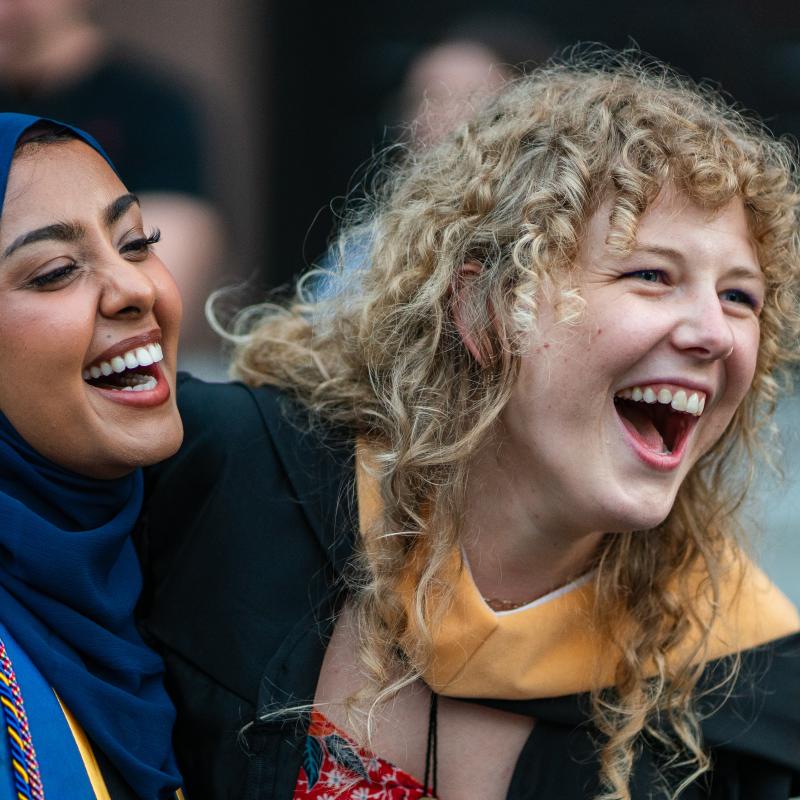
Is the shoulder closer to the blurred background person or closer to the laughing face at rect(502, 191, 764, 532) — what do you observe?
the laughing face at rect(502, 191, 764, 532)

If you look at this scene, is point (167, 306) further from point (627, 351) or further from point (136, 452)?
point (627, 351)

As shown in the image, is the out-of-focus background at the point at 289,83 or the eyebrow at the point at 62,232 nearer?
the eyebrow at the point at 62,232

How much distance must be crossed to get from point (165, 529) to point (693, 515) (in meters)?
1.06

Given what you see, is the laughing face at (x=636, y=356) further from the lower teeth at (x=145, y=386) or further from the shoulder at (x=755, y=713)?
the lower teeth at (x=145, y=386)

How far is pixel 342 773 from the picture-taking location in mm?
2205

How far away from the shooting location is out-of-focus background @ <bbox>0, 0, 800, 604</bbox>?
15.0 ft

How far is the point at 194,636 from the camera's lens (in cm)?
227

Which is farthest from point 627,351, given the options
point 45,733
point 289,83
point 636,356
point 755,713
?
point 289,83

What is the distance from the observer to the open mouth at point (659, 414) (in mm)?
2152

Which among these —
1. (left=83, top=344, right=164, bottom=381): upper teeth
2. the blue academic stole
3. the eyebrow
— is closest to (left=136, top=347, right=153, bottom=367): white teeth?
(left=83, top=344, right=164, bottom=381): upper teeth

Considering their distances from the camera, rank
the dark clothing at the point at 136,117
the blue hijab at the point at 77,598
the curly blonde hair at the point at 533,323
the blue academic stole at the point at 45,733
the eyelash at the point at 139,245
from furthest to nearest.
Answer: the dark clothing at the point at 136,117 < the curly blonde hair at the point at 533,323 < the eyelash at the point at 139,245 < the blue hijab at the point at 77,598 < the blue academic stole at the point at 45,733

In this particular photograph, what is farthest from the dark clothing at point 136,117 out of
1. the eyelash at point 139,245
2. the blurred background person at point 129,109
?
the eyelash at point 139,245

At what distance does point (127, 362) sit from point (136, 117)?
282cm

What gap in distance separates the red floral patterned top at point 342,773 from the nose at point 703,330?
0.92 m
